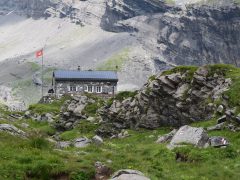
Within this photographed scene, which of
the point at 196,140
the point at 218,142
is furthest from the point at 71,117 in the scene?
the point at 218,142

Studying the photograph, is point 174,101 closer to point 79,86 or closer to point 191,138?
point 191,138

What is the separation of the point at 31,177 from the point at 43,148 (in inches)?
176

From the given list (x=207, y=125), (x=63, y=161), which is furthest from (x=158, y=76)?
(x=63, y=161)

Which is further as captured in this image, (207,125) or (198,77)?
(198,77)

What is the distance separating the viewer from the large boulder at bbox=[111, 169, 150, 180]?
21.6m

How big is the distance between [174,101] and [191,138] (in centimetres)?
2187

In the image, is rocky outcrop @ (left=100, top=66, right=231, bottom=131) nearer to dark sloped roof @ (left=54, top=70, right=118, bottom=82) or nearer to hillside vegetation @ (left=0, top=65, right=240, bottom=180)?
hillside vegetation @ (left=0, top=65, right=240, bottom=180)

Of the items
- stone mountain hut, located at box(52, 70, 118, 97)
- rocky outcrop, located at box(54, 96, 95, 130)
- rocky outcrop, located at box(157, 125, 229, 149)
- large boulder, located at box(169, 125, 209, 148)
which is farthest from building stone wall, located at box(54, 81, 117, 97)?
rocky outcrop, located at box(157, 125, 229, 149)

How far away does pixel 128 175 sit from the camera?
21.8m

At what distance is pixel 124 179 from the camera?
2136 cm

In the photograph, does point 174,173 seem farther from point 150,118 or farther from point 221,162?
point 150,118

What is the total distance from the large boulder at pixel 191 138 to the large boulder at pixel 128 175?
11.6 meters

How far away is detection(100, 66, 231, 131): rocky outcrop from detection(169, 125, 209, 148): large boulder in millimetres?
13799

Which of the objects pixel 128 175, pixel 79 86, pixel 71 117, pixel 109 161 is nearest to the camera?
pixel 128 175
